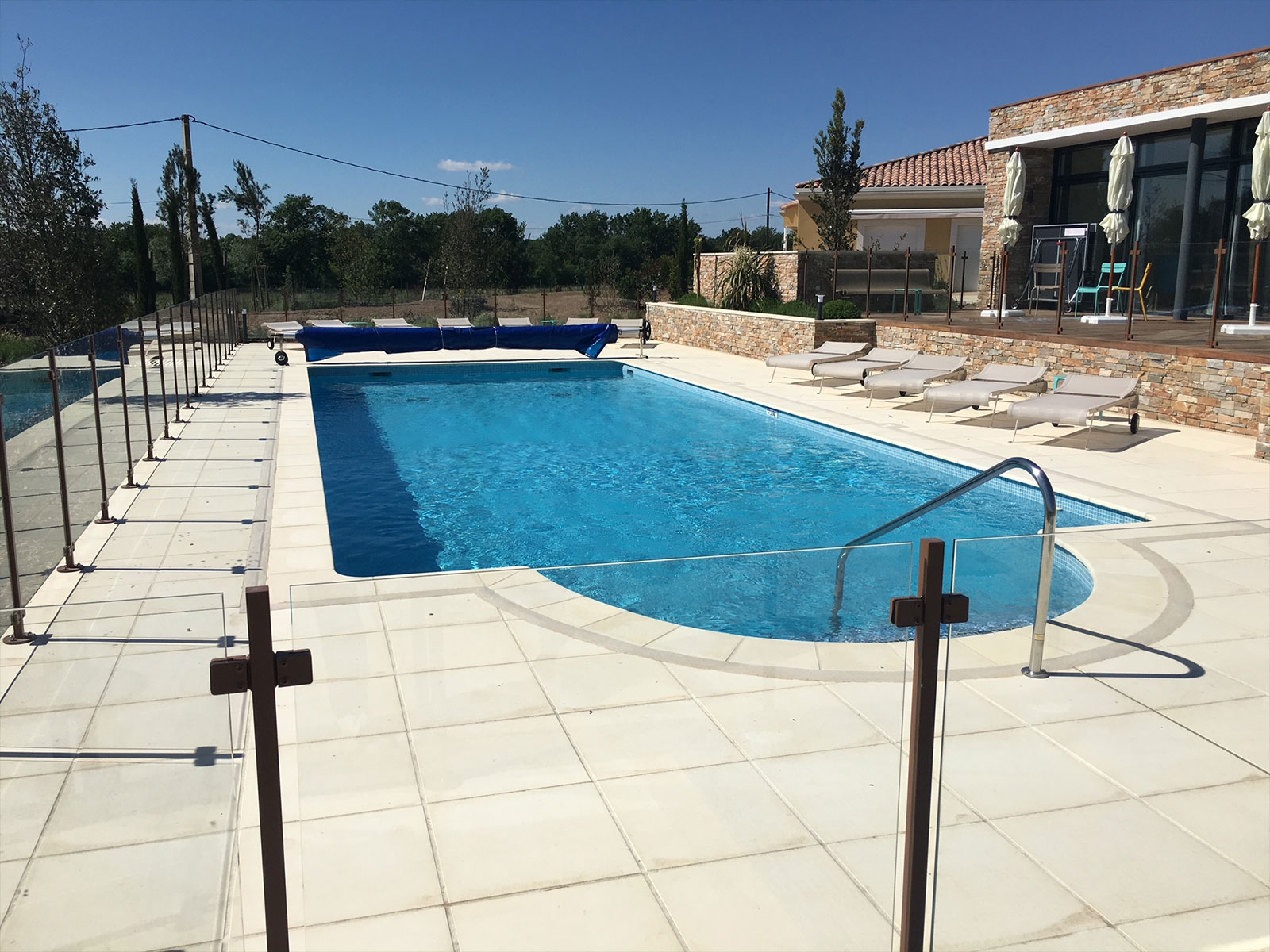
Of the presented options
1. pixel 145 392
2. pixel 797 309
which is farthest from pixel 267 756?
pixel 797 309

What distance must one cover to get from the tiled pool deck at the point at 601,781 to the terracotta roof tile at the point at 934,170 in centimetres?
2757

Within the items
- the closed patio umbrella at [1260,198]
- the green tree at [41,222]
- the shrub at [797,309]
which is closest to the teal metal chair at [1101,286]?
the closed patio umbrella at [1260,198]

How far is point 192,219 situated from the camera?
2819 centimetres

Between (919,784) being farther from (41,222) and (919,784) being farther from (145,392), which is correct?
(41,222)

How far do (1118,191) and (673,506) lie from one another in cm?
1163

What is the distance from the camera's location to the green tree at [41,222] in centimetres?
1527

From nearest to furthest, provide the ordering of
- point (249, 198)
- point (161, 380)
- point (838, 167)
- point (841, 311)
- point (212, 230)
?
point (161, 380) < point (841, 311) < point (838, 167) < point (212, 230) < point (249, 198)

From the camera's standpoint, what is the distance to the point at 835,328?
19016mm

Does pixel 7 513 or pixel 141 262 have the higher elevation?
pixel 141 262

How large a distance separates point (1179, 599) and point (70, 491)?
23.6 ft

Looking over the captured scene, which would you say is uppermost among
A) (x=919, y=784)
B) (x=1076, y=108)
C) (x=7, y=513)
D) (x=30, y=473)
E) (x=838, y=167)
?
(x=1076, y=108)

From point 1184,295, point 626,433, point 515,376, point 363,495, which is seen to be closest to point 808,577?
point 363,495

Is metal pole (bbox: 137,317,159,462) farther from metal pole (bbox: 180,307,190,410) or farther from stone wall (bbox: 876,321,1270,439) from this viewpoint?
stone wall (bbox: 876,321,1270,439)

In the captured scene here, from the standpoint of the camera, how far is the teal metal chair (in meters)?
17.8
